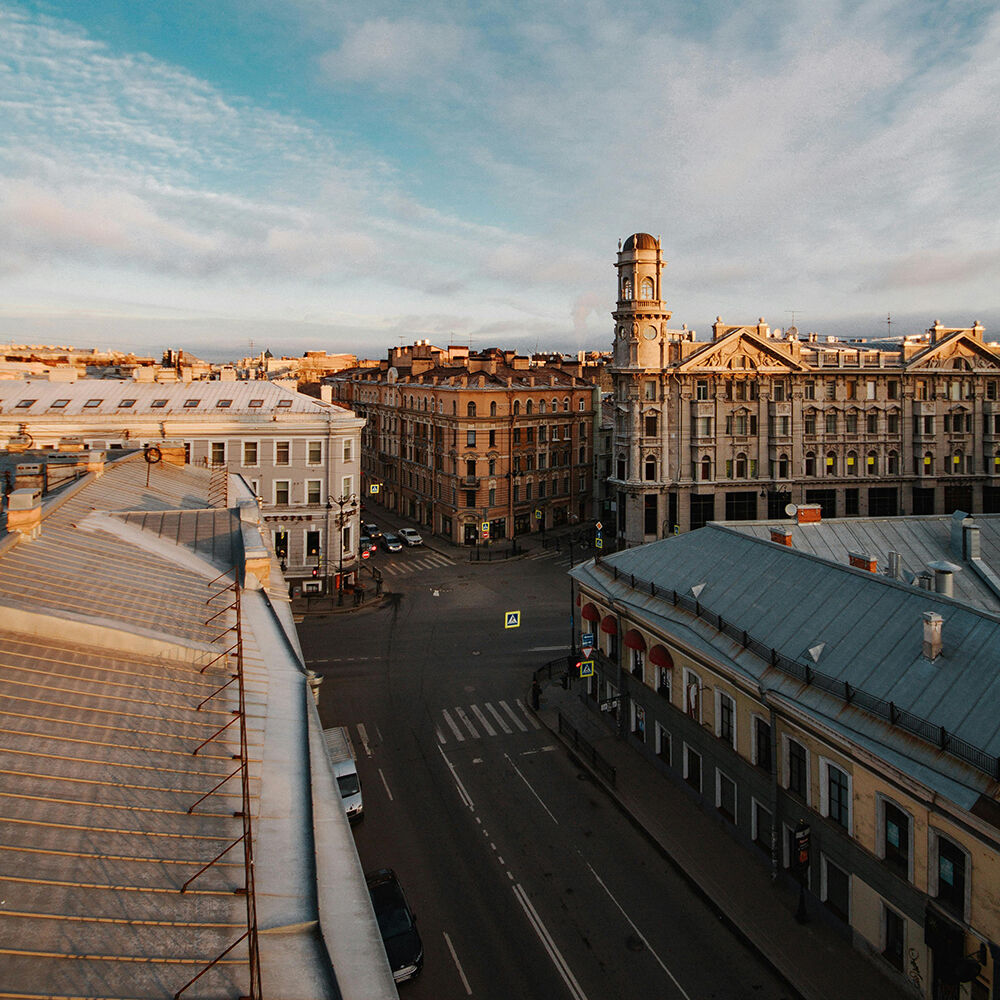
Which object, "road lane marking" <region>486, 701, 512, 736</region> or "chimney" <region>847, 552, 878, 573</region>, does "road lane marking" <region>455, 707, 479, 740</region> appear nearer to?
"road lane marking" <region>486, 701, 512, 736</region>

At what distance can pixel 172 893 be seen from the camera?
9.15 metres

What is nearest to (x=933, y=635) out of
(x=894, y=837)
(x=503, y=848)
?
(x=894, y=837)

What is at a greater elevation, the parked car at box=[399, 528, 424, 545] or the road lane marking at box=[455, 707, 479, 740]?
the parked car at box=[399, 528, 424, 545]

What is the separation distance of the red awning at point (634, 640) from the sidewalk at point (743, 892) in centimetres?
458

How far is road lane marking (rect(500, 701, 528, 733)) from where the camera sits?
108 ft

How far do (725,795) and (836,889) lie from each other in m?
5.01

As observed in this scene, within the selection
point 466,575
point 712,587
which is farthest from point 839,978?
point 466,575

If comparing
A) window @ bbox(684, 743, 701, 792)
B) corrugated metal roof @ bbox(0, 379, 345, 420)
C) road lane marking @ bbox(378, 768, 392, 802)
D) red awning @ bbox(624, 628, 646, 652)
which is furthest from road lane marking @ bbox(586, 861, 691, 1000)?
corrugated metal roof @ bbox(0, 379, 345, 420)

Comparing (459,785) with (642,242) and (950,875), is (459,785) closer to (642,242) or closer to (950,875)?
(950,875)

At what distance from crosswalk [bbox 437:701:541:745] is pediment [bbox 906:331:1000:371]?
5217 cm

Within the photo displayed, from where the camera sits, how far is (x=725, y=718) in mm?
25125

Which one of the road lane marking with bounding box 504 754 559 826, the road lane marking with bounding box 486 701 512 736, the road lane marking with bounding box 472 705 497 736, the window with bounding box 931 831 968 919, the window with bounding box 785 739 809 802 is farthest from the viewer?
the road lane marking with bounding box 486 701 512 736

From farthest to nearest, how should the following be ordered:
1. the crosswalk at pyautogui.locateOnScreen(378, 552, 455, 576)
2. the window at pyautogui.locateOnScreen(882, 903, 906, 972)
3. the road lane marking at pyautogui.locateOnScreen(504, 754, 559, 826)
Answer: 1. the crosswalk at pyautogui.locateOnScreen(378, 552, 455, 576)
2. the road lane marking at pyautogui.locateOnScreen(504, 754, 559, 826)
3. the window at pyautogui.locateOnScreen(882, 903, 906, 972)

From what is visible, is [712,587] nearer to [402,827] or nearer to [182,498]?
[402,827]
